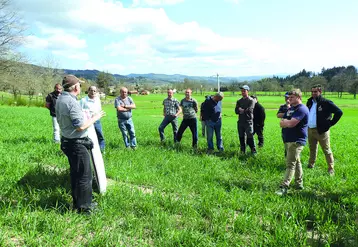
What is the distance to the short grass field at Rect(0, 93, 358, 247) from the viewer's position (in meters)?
3.58

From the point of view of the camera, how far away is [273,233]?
381cm

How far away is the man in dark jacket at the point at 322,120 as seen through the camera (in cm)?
711

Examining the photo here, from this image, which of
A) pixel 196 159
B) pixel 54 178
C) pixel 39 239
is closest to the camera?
pixel 39 239

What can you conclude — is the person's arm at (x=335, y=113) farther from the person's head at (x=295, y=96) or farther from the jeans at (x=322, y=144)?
the person's head at (x=295, y=96)

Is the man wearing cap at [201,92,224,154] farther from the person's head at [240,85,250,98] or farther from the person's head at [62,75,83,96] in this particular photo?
the person's head at [62,75,83,96]

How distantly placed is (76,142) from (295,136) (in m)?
4.47

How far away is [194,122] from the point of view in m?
9.85

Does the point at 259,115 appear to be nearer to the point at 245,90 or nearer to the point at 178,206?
the point at 245,90

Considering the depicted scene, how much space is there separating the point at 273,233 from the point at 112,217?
93.8 inches

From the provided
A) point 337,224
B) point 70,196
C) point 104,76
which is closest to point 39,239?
point 70,196

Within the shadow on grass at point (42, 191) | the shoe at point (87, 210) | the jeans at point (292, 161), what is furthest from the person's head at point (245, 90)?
the shoe at point (87, 210)

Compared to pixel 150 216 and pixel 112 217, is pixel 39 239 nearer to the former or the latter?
pixel 112 217

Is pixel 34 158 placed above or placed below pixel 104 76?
below

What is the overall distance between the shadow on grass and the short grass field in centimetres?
2
